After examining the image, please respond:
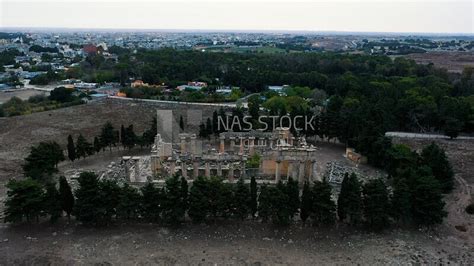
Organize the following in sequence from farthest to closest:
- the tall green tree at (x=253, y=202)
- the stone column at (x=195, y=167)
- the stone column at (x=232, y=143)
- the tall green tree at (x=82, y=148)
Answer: the stone column at (x=232, y=143), the tall green tree at (x=82, y=148), the stone column at (x=195, y=167), the tall green tree at (x=253, y=202)

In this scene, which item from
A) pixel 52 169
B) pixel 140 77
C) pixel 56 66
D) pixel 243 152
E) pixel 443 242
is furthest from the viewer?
pixel 56 66

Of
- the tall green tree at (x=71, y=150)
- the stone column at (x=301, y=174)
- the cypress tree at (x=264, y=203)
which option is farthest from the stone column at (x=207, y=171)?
the tall green tree at (x=71, y=150)

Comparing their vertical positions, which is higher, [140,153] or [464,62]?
[464,62]

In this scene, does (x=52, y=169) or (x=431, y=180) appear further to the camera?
(x=52, y=169)

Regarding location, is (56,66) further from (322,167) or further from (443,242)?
(443,242)

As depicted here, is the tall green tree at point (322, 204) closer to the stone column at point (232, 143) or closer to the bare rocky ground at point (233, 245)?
the bare rocky ground at point (233, 245)

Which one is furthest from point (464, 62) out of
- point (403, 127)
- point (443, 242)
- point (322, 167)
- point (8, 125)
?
point (8, 125)

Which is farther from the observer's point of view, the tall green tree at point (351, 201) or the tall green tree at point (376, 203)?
the tall green tree at point (351, 201)
